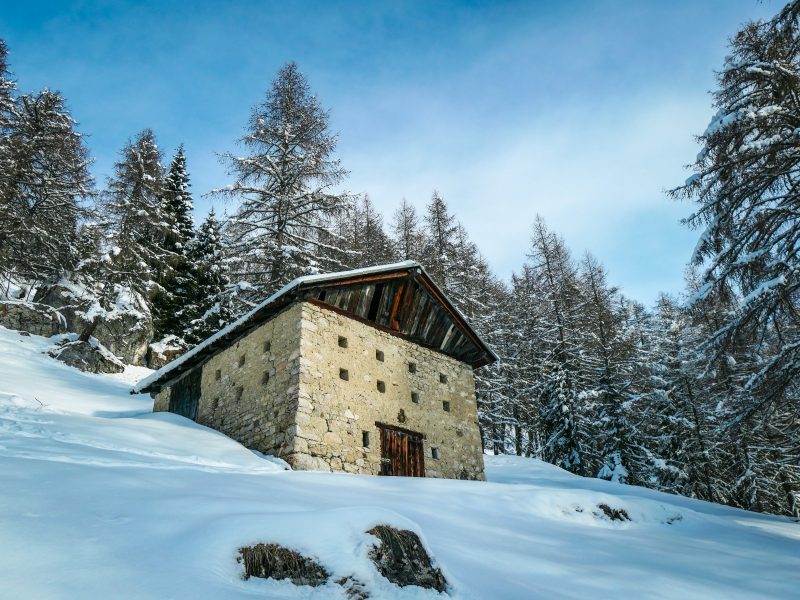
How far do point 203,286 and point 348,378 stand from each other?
1739cm

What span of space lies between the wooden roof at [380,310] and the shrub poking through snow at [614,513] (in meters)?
6.87

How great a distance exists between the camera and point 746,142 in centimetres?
985

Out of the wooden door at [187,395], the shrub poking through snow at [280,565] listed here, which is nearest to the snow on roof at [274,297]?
the wooden door at [187,395]

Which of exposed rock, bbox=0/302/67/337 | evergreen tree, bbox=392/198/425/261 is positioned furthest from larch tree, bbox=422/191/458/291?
exposed rock, bbox=0/302/67/337

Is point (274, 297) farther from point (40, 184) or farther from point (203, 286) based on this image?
point (203, 286)

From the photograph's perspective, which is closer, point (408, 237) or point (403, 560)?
point (403, 560)

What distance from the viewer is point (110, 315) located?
2133 cm

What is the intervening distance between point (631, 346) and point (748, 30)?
16.3m

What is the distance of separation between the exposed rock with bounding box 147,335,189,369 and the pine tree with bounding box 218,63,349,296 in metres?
7.53

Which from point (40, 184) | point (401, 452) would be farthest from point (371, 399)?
point (40, 184)

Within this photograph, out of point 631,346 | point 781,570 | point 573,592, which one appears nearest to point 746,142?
point 781,570

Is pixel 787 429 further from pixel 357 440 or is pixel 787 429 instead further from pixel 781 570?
pixel 357 440

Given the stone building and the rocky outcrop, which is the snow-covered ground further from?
the rocky outcrop

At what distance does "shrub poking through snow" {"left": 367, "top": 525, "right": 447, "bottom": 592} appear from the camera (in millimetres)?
4168
